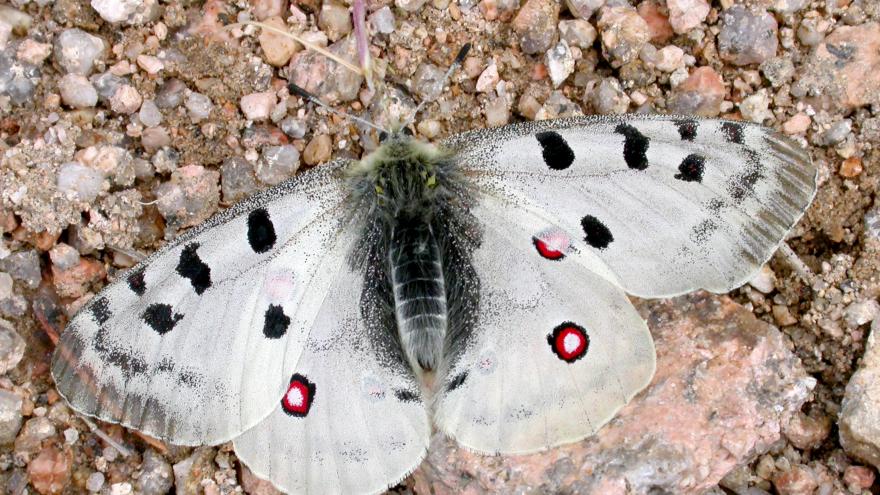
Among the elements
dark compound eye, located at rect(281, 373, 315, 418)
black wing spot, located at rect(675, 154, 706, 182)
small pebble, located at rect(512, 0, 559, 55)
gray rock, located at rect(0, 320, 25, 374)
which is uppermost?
black wing spot, located at rect(675, 154, 706, 182)

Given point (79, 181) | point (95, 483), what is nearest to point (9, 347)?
point (95, 483)

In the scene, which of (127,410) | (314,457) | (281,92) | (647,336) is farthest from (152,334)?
(647,336)

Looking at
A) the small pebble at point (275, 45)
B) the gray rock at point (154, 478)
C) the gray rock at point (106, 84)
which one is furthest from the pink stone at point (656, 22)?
the gray rock at point (154, 478)

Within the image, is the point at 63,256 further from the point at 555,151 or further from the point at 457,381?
the point at 555,151

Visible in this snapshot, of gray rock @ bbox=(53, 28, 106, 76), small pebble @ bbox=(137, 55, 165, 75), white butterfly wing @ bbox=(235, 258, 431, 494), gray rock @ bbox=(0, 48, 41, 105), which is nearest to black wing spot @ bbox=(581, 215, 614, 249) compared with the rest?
white butterfly wing @ bbox=(235, 258, 431, 494)

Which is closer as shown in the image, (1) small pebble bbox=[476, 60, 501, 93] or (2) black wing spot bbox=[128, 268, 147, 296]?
(2) black wing spot bbox=[128, 268, 147, 296]

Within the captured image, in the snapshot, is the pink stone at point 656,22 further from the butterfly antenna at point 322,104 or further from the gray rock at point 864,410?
the gray rock at point 864,410

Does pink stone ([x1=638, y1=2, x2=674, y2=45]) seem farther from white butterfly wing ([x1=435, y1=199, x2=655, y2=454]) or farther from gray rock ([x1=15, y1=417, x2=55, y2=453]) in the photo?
gray rock ([x1=15, y1=417, x2=55, y2=453])
